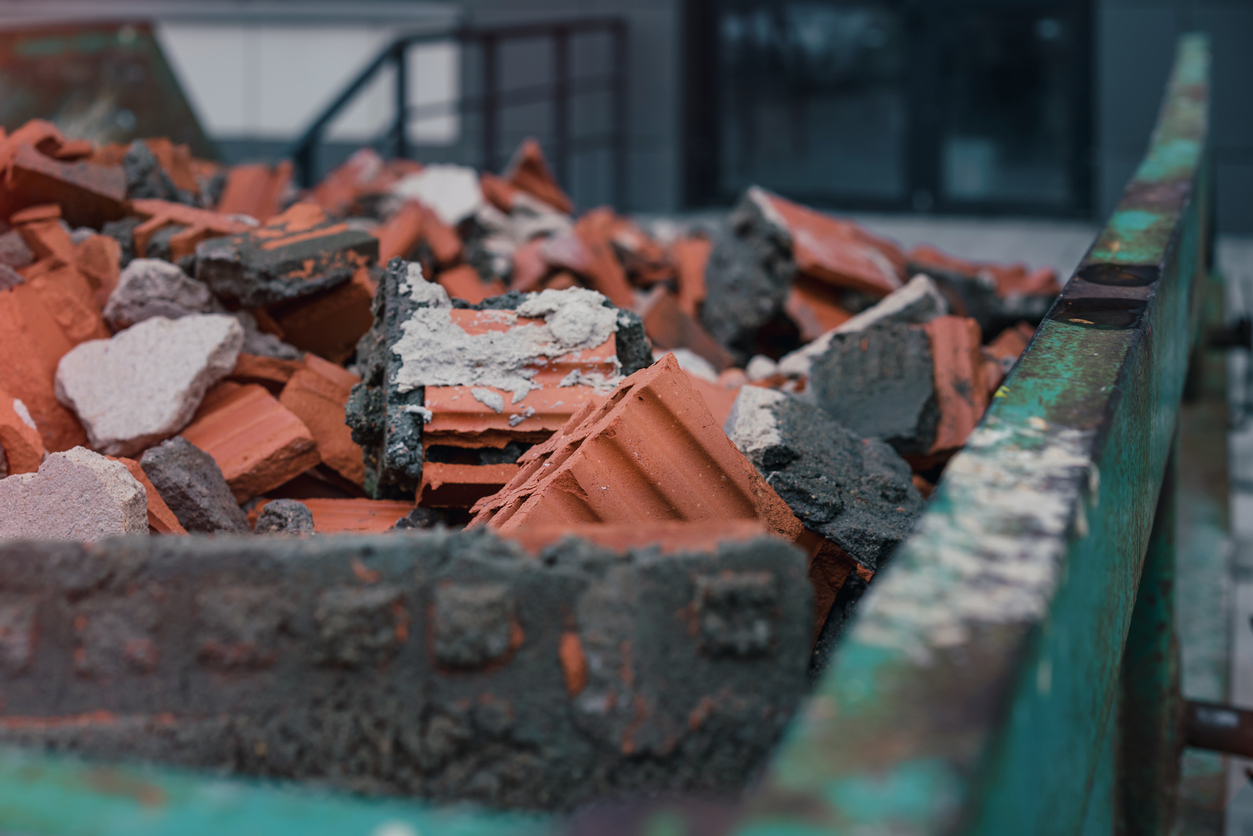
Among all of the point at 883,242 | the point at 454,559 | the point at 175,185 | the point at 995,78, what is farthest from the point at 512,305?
the point at 995,78

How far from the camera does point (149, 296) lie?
80.7 inches

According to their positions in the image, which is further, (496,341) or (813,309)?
(813,309)

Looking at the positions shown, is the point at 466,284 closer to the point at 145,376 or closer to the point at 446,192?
the point at 446,192

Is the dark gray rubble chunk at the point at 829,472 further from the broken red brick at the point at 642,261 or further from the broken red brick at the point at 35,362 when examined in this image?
the broken red brick at the point at 642,261

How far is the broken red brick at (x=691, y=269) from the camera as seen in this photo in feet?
10.7

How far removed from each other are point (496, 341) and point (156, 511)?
22.4 inches

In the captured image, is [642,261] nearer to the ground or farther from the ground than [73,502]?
farther from the ground

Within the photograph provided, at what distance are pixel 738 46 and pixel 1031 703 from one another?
683cm

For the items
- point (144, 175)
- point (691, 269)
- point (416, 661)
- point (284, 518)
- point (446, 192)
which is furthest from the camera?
point (446, 192)

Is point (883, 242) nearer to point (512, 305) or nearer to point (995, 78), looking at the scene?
point (512, 305)

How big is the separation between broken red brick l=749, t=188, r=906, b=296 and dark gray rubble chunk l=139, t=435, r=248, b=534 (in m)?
1.83

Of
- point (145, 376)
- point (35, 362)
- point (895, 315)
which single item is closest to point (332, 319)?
point (145, 376)

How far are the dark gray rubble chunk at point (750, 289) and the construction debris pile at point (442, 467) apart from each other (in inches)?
0.4

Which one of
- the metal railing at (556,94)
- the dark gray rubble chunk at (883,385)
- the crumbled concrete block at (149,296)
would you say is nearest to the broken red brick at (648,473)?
the dark gray rubble chunk at (883,385)
